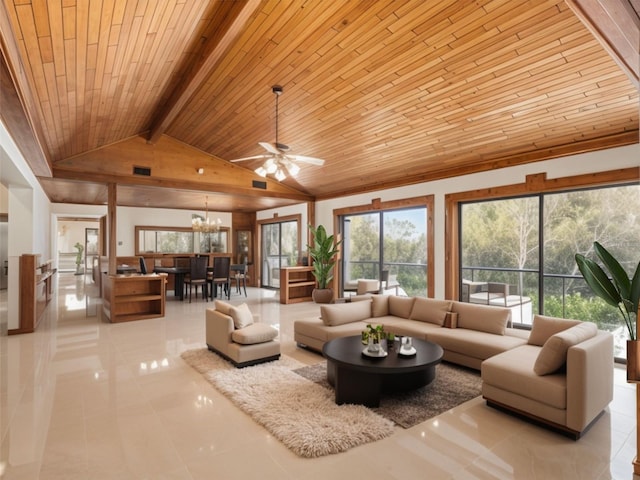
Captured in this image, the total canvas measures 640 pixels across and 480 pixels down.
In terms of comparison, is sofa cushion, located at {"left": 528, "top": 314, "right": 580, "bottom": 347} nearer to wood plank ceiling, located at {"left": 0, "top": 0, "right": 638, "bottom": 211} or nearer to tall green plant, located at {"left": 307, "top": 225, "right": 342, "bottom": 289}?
wood plank ceiling, located at {"left": 0, "top": 0, "right": 638, "bottom": 211}

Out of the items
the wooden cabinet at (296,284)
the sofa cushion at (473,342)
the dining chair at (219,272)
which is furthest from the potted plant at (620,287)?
the dining chair at (219,272)

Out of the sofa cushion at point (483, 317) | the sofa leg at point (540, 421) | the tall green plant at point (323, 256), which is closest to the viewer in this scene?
the sofa leg at point (540, 421)

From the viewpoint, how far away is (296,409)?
3.02 meters

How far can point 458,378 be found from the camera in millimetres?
3779

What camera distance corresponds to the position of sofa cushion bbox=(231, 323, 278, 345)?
4.09 meters

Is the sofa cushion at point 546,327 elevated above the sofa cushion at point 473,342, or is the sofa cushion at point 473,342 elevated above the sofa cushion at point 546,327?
the sofa cushion at point 546,327

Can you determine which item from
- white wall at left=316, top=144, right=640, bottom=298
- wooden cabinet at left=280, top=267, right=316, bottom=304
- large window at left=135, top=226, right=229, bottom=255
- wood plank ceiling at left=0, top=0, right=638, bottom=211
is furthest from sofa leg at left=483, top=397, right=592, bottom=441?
large window at left=135, top=226, right=229, bottom=255

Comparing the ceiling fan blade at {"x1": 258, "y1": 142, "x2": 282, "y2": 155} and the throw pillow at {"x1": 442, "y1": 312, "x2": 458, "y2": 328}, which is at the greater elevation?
the ceiling fan blade at {"x1": 258, "y1": 142, "x2": 282, "y2": 155}

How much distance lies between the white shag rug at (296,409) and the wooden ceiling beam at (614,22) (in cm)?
325

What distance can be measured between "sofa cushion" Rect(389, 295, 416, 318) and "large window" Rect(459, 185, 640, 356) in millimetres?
1709

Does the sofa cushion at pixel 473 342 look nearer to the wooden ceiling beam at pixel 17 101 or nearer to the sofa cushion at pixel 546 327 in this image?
the sofa cushion at pixel 546 327

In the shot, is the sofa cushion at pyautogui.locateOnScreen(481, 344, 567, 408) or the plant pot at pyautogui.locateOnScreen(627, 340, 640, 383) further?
the sofa cushion at pyautogui.locateOnScreen(481, 344, 567, 408)

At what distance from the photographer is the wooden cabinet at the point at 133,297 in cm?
670

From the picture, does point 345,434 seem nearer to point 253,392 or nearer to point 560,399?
point 253,392
